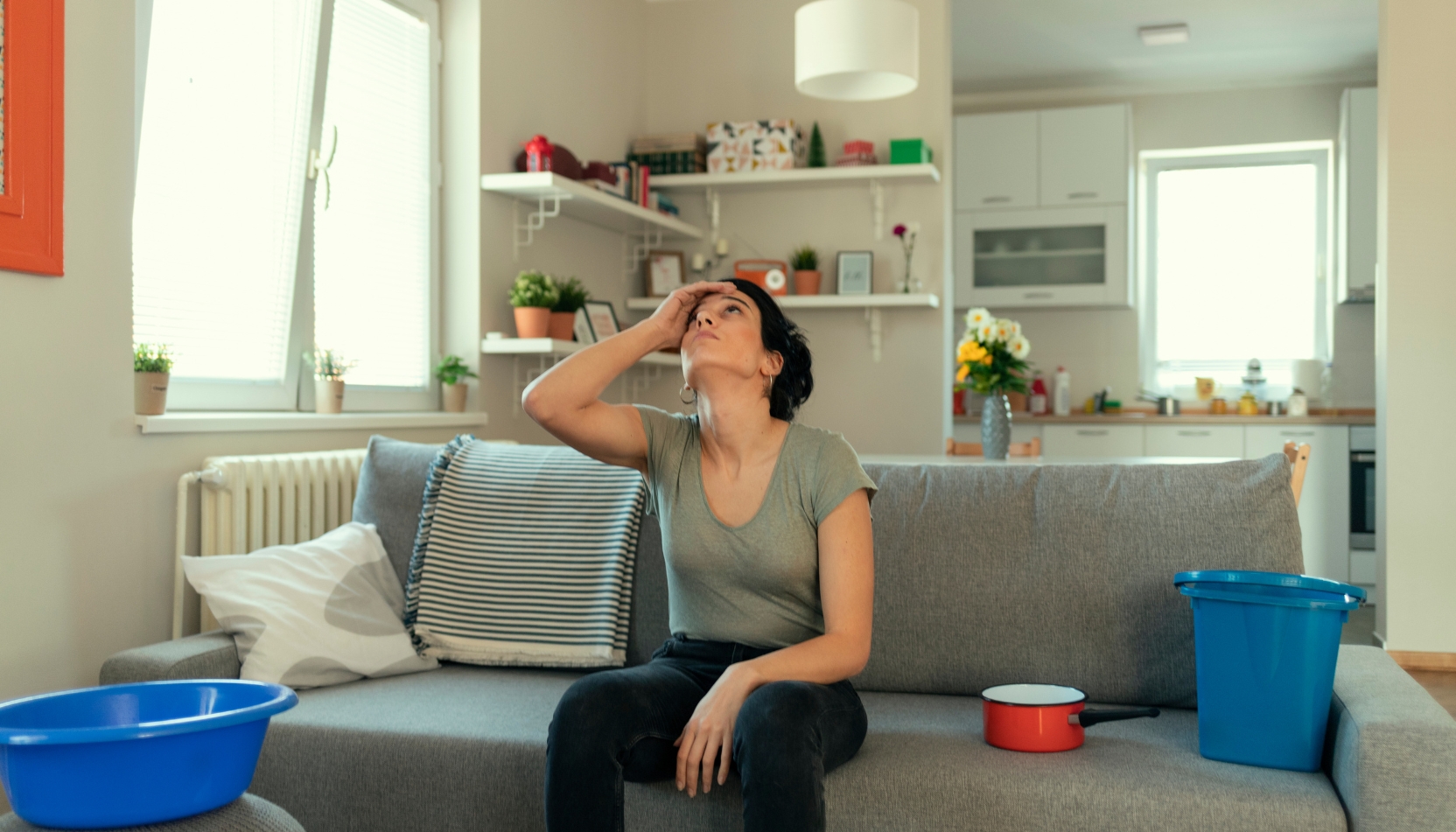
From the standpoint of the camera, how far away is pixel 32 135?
87.0 inches

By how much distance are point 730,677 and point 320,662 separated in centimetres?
94

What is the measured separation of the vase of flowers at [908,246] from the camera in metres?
4.70

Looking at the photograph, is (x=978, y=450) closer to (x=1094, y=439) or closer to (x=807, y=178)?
(x=807, y=178)

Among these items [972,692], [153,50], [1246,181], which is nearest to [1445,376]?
[1246,181]

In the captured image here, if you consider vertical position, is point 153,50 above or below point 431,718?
above

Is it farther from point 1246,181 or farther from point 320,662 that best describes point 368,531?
point 1246,181

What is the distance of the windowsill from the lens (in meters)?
2.57

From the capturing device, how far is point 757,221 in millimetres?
4953

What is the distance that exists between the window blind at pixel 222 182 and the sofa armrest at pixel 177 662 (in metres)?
0.85

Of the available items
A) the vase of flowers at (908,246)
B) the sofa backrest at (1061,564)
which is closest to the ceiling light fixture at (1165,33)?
the vase of flowers at (908,246)

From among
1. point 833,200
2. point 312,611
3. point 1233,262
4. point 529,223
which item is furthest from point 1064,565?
point 1233,262

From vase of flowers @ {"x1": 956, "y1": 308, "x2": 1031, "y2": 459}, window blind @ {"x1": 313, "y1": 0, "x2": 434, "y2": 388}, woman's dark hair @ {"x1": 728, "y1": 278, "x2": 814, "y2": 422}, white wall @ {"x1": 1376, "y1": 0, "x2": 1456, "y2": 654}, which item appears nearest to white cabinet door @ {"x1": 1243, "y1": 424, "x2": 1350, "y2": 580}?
white wall @ {"x1": 1376, "y1": 0, "x2": 1456, "y2": 654}

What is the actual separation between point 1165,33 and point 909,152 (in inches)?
74.4

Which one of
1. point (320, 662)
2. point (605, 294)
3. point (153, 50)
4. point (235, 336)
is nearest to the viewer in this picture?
point (320, 662)
